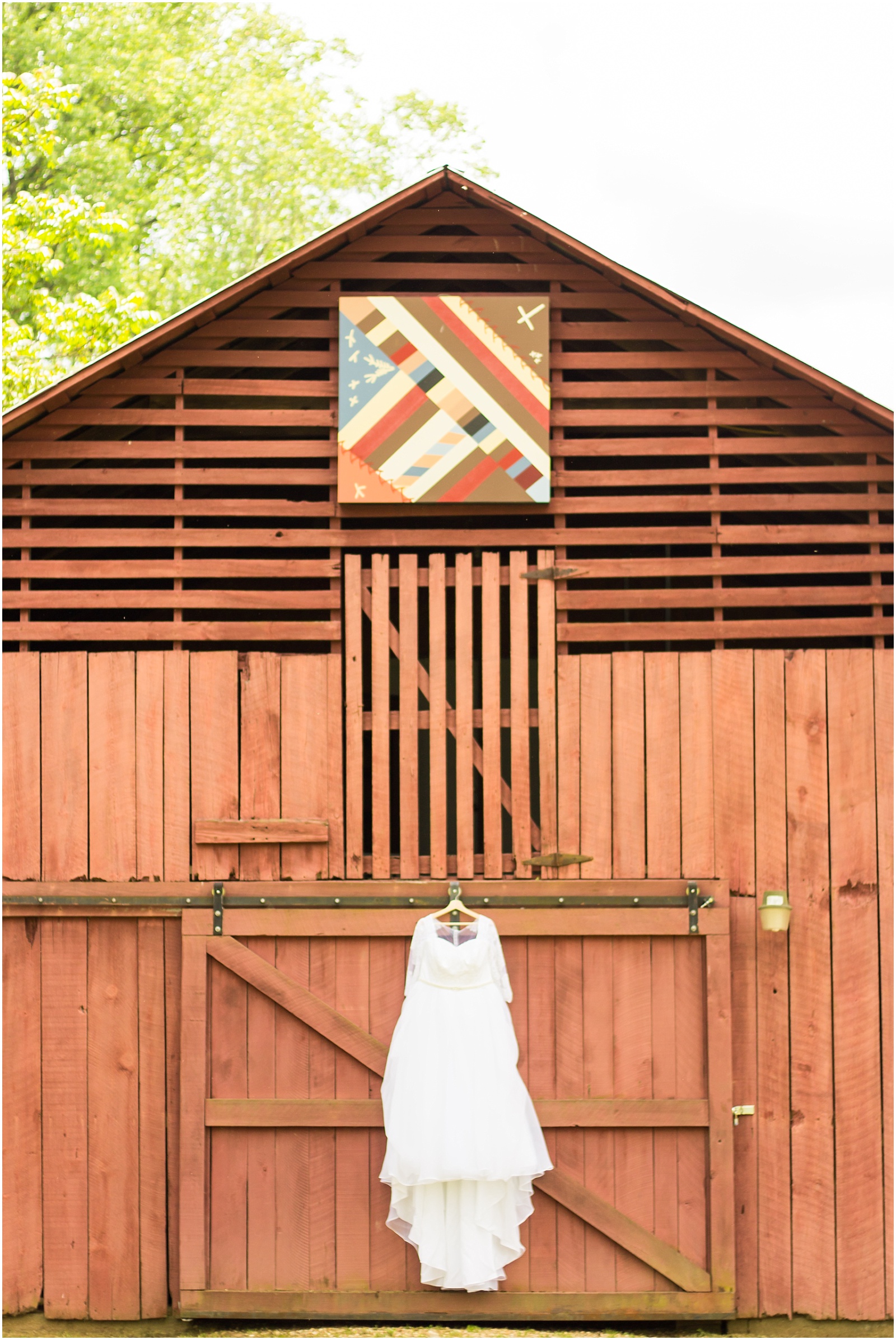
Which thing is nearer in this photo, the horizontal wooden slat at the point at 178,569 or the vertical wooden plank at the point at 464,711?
the vertical wooden plank at the point at 464,711

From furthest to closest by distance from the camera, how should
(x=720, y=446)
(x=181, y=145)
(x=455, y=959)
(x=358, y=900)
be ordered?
(x=181, y=145), (x=720, y=446), (x=358, y=900), (x=455, y=959)

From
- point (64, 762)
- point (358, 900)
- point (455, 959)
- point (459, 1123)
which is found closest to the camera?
point (459, 1123)

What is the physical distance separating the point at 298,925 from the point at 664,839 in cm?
180

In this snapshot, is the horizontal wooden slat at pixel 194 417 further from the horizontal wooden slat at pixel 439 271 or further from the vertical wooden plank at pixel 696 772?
the vertical wooden plank at pixel 696 772

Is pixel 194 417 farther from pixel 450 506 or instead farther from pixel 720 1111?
pixel 720 1111

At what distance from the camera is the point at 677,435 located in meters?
5.75

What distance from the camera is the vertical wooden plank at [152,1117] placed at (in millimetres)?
5254

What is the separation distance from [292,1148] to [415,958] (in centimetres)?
108

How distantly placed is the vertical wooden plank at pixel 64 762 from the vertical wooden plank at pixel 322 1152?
1.24 meters

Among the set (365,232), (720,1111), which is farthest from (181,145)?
(720,1111)

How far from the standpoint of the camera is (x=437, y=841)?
17.4ft

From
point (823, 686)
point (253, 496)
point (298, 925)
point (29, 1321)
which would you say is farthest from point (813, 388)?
point (29, 1321)

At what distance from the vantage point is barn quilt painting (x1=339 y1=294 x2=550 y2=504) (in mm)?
5383

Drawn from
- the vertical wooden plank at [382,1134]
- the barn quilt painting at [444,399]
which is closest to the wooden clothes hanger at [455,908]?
the vertical wooden plank at [382,1134]
